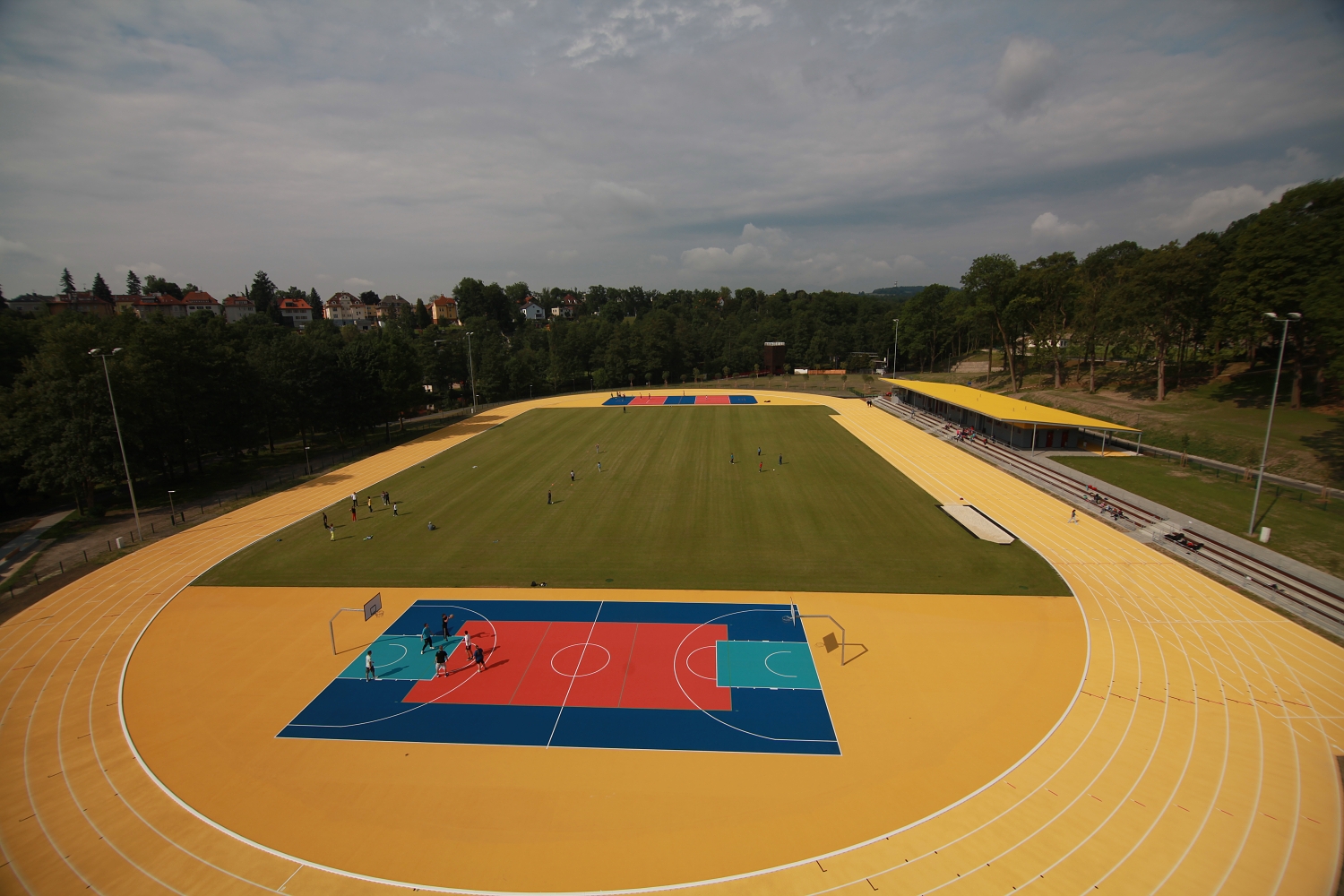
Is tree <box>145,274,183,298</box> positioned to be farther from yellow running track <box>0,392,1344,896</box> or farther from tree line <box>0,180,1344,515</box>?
yellow running track <box>0,392,1344,896</box>

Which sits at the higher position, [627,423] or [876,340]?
[876,340]

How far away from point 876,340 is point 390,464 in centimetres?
9338

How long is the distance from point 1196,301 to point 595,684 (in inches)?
2571

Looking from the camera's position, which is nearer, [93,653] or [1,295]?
[93,653]

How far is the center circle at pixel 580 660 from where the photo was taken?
1989 cm

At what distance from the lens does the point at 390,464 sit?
50.2m

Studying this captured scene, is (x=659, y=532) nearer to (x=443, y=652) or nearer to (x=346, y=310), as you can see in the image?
(x=443, y=652)

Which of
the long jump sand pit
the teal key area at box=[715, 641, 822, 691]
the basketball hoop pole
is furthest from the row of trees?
the basketball hoop pole

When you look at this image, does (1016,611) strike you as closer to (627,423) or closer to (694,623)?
(694,623)

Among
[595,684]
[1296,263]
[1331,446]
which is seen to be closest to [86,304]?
[595,684]

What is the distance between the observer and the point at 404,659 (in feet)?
68.9

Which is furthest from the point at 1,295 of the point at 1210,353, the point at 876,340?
the point at 1210,353

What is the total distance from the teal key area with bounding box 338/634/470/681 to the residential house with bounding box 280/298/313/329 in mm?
162883

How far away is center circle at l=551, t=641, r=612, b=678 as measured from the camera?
19.9 metres
